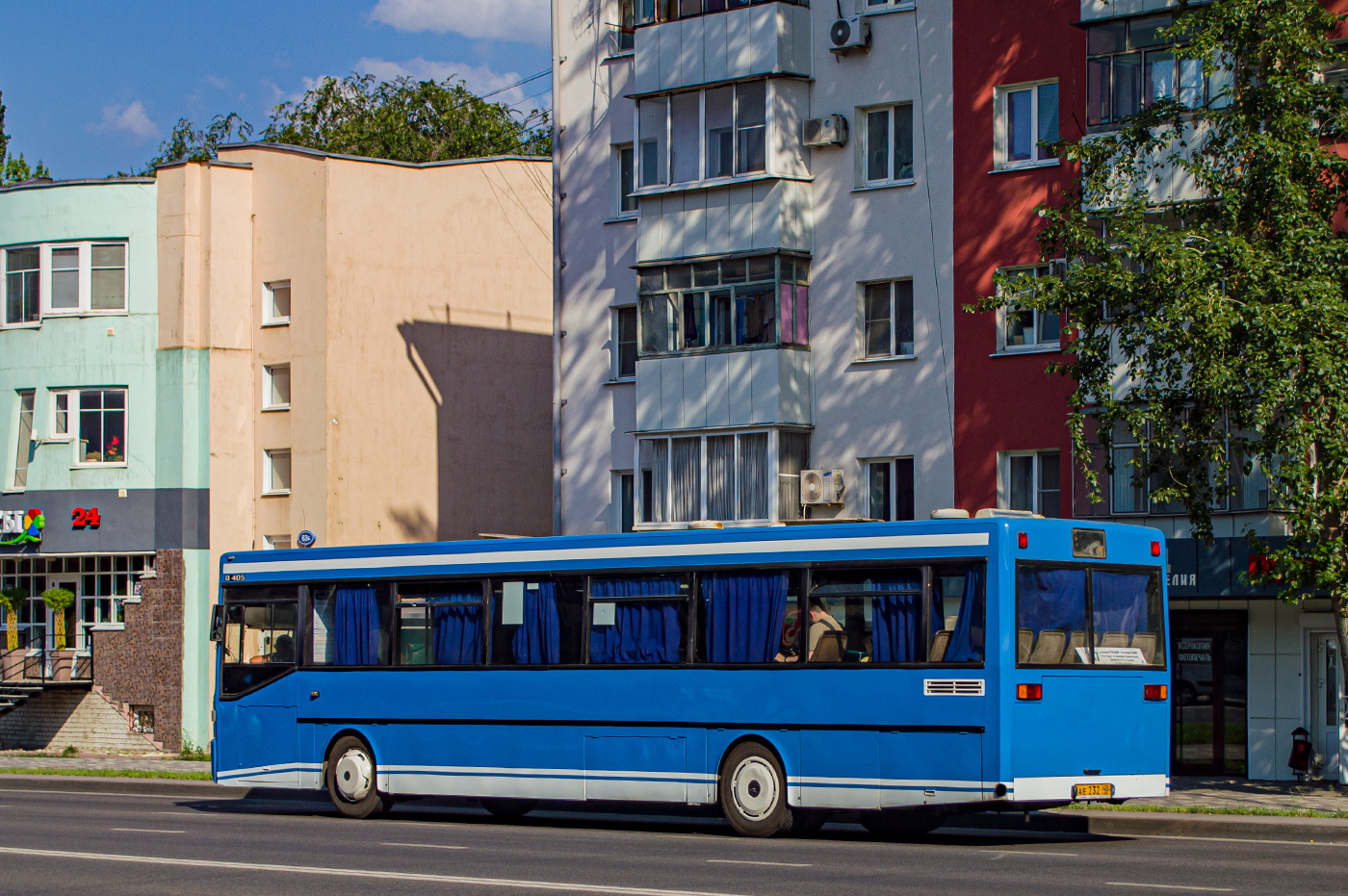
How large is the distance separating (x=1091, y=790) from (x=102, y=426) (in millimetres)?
28093

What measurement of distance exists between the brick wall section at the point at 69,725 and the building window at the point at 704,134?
665 inches

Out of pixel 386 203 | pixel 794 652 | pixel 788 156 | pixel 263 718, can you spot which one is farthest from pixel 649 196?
pixel 794 652

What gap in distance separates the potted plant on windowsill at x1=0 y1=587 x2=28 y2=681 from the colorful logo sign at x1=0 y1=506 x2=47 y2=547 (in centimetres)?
135

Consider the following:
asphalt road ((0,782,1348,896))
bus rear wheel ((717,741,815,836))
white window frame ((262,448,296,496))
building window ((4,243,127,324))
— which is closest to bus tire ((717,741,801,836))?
bus rear wheel ((717,741,815,836))

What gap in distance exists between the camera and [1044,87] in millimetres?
27734

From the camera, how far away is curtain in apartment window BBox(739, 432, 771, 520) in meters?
29.3

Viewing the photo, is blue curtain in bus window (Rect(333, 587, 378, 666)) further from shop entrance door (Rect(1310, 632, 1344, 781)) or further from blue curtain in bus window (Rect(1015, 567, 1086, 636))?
shop entrance door (Rect(1310, 632, 1344, 781))

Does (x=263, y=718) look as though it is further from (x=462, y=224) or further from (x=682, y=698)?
(x=462, y=224)

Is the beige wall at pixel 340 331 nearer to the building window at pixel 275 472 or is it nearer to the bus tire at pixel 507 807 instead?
the building window at pixel 275 472

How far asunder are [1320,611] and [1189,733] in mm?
2758

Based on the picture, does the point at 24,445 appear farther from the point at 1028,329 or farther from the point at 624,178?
the point at 1028,329

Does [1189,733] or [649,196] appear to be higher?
[649,196]

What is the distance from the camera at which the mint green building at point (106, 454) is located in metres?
38.1

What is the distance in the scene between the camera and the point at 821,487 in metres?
29.1
